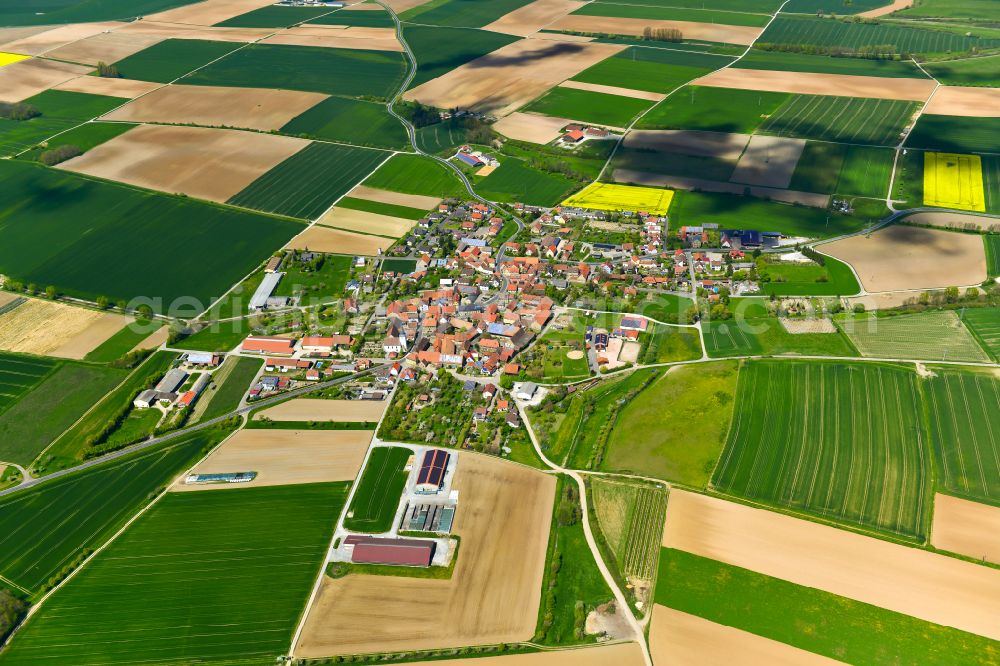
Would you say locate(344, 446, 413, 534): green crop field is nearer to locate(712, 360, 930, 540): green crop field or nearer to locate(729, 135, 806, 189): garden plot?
locate(712, 360, 930, 540): green crop field

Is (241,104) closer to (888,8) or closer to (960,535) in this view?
(960,535)

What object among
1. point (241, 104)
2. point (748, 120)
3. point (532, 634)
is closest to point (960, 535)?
point (532, 634)

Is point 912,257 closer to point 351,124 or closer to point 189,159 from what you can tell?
point 351,124

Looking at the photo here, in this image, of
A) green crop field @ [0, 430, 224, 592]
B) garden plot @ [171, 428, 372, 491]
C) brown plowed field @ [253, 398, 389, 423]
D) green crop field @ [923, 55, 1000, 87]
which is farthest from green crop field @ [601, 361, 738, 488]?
green crop field @ [923, 55, 1000, 87]

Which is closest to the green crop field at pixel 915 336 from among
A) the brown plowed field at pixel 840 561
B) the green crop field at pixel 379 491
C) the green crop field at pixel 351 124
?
the brown plowed field at pixel 840 561

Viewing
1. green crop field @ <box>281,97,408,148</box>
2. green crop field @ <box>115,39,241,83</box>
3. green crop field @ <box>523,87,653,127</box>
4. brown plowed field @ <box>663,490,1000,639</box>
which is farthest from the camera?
green crop field @ <box>115,39,241,83</box>

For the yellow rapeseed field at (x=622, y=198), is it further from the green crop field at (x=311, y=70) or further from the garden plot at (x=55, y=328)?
the garden plot at (x=55, y=328)
